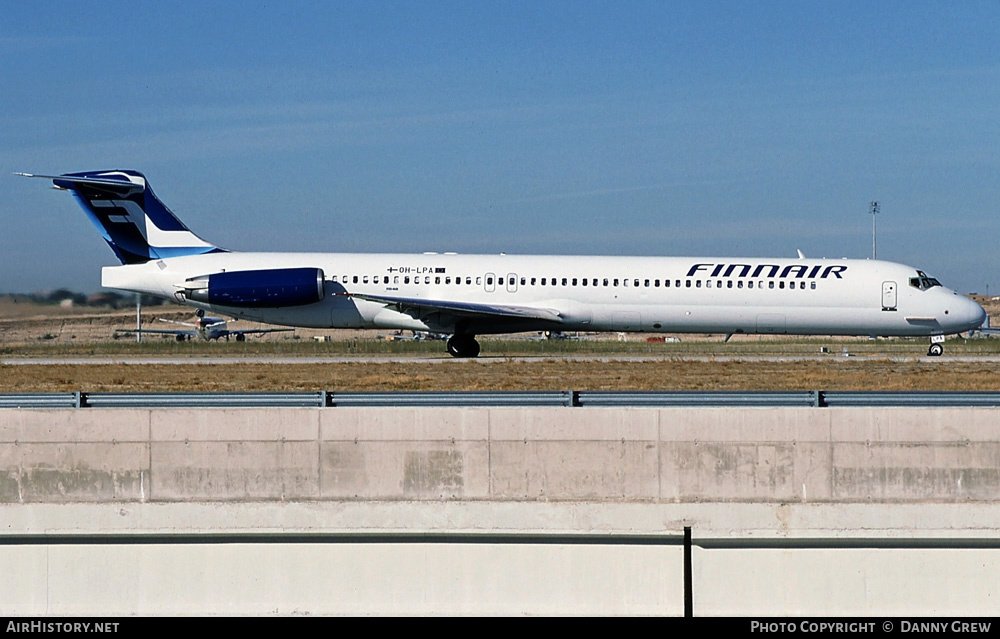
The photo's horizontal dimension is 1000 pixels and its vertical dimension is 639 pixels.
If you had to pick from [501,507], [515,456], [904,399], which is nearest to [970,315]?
[904,399]

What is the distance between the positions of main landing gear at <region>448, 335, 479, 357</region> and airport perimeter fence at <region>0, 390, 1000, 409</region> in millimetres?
21221

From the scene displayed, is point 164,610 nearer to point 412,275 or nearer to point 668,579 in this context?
point 668,579

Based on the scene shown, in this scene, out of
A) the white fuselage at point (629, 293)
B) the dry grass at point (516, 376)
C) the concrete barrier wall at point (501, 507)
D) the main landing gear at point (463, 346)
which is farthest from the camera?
the main landing gear at point (463, 346)

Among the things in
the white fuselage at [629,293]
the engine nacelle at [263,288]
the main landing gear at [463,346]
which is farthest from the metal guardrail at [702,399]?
the engine nacelle at [263,288]

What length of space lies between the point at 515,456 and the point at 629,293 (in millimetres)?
21521

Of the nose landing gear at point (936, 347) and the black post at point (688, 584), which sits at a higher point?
the nose landing gear at point (936, 347)

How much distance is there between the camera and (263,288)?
35.0 meters

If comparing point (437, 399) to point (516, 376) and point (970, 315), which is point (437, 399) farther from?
point (970, 315)

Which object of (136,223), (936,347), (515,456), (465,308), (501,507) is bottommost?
(501,507)

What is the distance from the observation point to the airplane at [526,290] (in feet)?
113

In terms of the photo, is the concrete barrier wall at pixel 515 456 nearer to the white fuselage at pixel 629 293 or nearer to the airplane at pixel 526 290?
the airplane at pixel 526 290

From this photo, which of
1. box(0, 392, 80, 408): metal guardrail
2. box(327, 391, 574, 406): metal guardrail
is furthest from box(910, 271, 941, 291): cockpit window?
box(0, 392, 80, 408): metal guardrail

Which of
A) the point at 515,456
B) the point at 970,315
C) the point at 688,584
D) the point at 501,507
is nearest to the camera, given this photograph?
the point at 688,584

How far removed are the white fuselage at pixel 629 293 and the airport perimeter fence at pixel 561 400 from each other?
2026 centimetres
